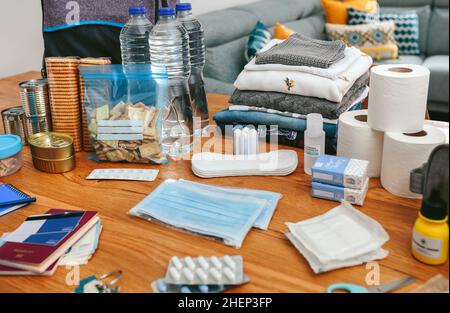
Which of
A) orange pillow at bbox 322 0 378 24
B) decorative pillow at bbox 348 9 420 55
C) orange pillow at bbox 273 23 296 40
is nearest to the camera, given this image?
orange pillow at bbox 273 23 296 40

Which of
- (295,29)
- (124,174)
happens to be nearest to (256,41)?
(295,29)

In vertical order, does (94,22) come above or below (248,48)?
above

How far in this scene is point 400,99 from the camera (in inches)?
40.7

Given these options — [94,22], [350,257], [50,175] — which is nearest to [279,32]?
[94,22]

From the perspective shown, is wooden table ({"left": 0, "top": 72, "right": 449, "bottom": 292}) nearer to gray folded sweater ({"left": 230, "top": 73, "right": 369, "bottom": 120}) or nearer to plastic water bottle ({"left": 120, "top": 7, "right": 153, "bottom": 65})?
gray folded sweater ({"left": 230, "top": 73, "right": 369, "bottom": 120})

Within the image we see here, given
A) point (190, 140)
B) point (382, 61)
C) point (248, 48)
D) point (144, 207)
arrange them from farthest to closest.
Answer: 1. point (382, 61)
2. point (248, 48)
3. point (190, 140)
4. point (144, 207)

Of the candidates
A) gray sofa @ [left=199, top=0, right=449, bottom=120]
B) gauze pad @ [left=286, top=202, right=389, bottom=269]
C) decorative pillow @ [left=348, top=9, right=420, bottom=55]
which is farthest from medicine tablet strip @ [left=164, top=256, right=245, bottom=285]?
decorative pillow @ [left=348, top=9, right=420, bottom=55]

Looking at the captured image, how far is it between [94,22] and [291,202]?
2.85ft

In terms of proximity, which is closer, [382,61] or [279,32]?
[279,32]

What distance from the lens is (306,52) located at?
137 centimetres

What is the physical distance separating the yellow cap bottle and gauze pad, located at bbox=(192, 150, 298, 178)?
1.31 feet

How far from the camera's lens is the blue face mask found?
93 centimetres

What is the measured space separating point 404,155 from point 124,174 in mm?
617
